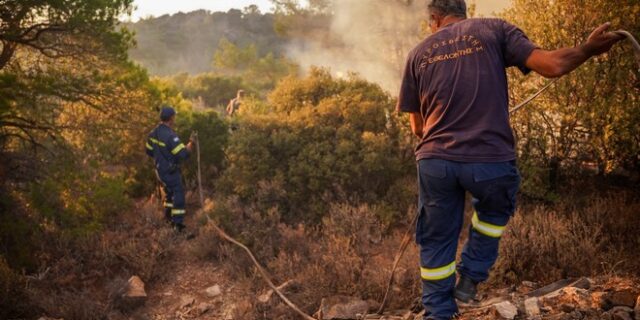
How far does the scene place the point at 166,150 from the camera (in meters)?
7.41

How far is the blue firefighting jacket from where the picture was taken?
7.30 meters

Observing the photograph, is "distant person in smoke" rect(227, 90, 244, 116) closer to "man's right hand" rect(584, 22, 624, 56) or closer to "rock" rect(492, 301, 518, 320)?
"rock" rect(492, 301, 518, 320)

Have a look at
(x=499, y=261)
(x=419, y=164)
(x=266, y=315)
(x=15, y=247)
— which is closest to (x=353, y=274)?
A: (x=266, y=315)

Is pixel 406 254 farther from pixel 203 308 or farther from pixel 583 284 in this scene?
pixel 203 308

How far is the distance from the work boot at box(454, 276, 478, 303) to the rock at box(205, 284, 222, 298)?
366 cm

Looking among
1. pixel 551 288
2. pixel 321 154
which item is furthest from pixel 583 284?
pixel 321 154

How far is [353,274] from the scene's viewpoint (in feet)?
16.5

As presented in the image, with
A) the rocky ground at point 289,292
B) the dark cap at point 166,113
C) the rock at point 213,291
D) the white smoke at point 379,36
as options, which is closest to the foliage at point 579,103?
the rocky ground at point 289,292

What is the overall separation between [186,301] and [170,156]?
2.63m

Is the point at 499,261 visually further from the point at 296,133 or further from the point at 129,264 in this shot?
the point at 129,264

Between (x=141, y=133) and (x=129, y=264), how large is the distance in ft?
11.0

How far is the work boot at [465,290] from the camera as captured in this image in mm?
3047

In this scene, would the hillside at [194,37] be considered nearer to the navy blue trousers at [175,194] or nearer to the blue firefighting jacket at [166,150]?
the blue firefighting jacket at [166,150]

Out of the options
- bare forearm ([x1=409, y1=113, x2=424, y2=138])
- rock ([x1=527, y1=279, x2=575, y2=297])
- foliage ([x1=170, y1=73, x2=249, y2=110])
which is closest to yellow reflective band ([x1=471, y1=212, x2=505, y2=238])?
bare forearm ([x1=409, y1=113, x2=424, y2=138])
